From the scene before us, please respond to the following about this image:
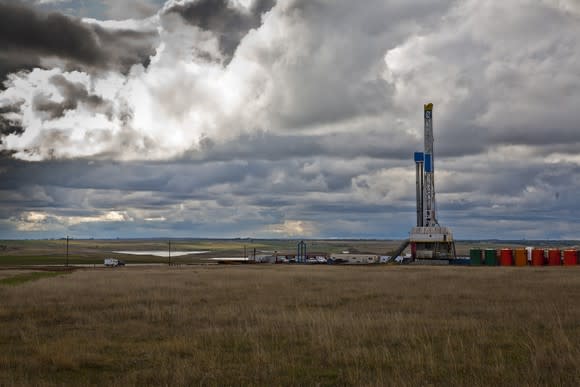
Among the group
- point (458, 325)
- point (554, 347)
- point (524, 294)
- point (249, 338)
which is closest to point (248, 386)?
point (249, 338)

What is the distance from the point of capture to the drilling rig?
Result: 95625 mm

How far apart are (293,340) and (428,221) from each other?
269ft

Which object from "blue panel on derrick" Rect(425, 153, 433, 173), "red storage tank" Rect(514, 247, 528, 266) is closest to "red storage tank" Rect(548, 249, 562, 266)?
"red storage tank" Rect(514, 247, 528, 266)

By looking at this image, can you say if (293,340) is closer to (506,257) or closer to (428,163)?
(506,257)

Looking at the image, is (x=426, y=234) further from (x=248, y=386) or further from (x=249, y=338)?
(x=248, y=386)

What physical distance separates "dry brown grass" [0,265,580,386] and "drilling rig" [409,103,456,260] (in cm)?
6057

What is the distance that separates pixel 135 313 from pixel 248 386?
15.9m

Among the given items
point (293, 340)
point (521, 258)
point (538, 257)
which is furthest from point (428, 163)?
point (293, 340)

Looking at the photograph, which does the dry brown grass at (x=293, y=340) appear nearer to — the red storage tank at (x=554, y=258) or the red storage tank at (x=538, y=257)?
the red storage tank at (x=538, y=257)

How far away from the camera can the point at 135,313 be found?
91.6 ft

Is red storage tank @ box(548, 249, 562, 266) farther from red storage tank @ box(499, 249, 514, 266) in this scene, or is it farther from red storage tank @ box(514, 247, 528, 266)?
red storage tank @ box(499, 249, 514, 266)

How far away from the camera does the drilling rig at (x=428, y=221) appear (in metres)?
95.6

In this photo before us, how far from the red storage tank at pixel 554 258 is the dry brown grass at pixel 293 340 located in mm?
55410

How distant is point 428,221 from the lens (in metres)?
98.4
